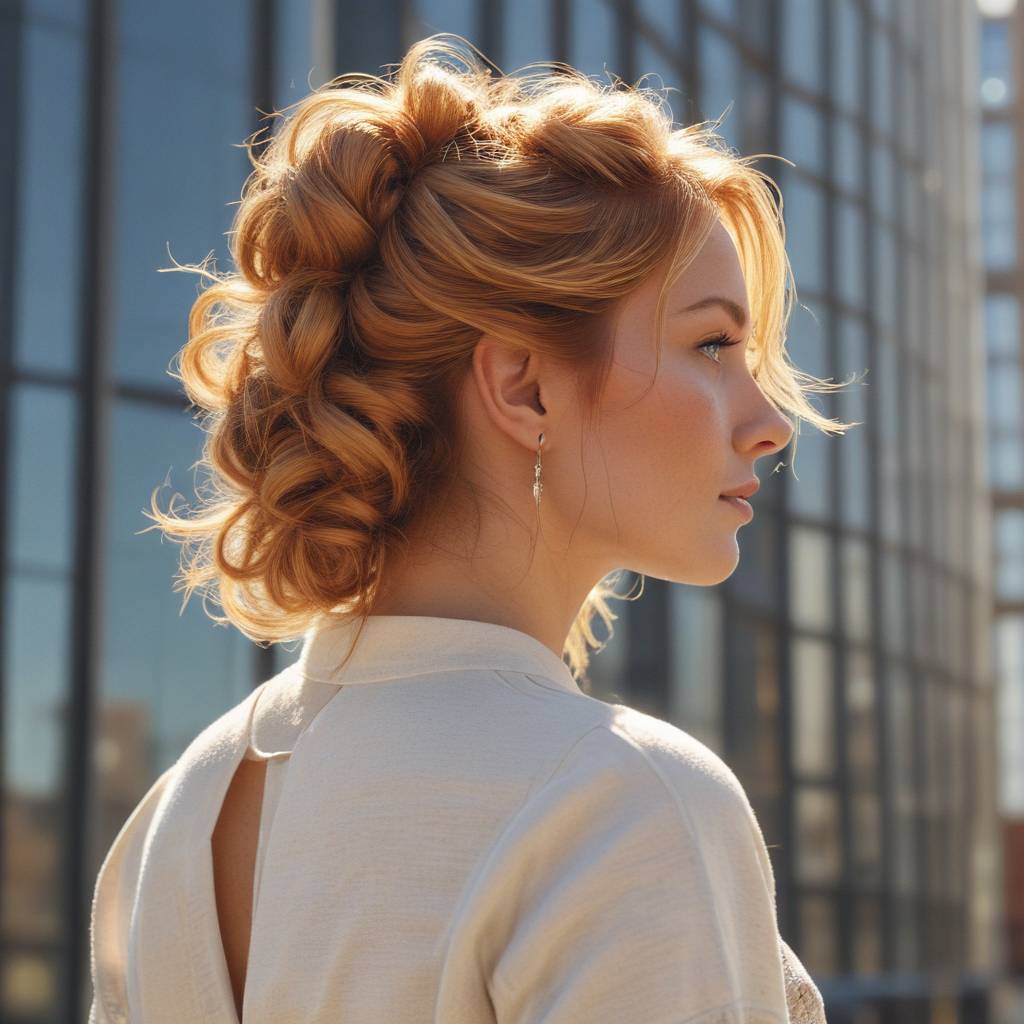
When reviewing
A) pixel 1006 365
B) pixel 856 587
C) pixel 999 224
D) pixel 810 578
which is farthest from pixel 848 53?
pixel 999 224

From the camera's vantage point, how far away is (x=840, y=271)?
16.0 metres

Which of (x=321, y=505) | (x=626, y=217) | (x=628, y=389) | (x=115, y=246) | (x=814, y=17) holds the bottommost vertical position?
(x=321, y=505)

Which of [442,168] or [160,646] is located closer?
[442,168]

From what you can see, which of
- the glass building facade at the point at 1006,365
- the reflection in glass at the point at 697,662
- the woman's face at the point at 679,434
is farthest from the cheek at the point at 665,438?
the glass building facade at the point at 1006,365

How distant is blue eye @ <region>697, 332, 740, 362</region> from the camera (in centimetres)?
131

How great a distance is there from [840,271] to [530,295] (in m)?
15.3

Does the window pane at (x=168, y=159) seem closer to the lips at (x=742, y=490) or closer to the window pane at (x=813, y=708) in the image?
the lips at (x=742, y=490)

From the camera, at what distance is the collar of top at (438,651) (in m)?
1.18

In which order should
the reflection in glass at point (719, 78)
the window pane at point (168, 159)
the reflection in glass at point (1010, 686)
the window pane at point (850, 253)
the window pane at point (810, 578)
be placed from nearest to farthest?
the window pane at point (168, 159)
the reflection in glass at point (719, 78)
the window pane at point (810, 578)
the window pane at point (850, 253)
the reflection in glass at point (1010, 686)

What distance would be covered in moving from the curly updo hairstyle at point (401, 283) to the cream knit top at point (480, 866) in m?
0.13

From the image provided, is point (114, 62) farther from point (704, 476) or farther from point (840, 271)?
point (840, 271)

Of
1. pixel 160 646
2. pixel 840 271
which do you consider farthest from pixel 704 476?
pixel 840 271

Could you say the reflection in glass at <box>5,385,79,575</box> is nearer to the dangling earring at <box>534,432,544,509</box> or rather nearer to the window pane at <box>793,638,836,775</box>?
the dangling earring at <box>534,432,544,509</box>

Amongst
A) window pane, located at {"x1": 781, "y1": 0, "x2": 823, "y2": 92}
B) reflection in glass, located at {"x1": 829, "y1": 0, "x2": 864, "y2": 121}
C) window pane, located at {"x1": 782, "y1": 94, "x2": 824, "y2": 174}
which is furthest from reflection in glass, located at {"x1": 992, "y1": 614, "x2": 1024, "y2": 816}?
window pane, located at {"x1": 781, "y1": 0, "x2": 823, "y2": 92}
